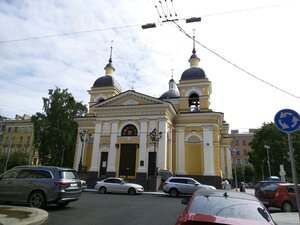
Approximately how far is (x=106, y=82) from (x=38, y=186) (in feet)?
99.2

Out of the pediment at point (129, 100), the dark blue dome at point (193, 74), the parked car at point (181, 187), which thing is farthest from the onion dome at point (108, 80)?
the parked car at point (181, 187)

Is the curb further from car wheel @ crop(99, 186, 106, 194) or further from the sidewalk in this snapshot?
car wheel @ crop(99, 186, 106, 194)

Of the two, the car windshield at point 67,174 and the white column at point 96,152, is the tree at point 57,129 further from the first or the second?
the car windshield at point 67,174

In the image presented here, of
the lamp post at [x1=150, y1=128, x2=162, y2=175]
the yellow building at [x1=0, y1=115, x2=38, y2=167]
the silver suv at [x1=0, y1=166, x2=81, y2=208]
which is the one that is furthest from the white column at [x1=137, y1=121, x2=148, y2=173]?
the yellow building at [x1=0, y1=115, x2=38, y2=167]

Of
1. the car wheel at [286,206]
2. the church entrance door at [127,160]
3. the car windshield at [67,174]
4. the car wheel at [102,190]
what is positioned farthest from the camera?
the church entrance door at [127,160]

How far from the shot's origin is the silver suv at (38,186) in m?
9.64

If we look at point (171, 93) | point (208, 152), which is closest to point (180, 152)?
point (208, 152)

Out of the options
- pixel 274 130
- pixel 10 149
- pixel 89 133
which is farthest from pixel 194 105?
pixel 10 149

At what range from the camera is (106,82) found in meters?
38.9

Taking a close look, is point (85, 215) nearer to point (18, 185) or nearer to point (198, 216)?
point (18, 185)

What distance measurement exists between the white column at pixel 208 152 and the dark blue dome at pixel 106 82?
1629 centimetres

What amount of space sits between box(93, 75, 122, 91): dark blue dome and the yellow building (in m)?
33.2

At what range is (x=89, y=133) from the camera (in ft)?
118

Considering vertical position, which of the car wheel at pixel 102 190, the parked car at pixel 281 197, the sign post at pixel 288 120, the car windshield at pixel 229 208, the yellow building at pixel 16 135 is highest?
the yellow building at pixel 16 135
